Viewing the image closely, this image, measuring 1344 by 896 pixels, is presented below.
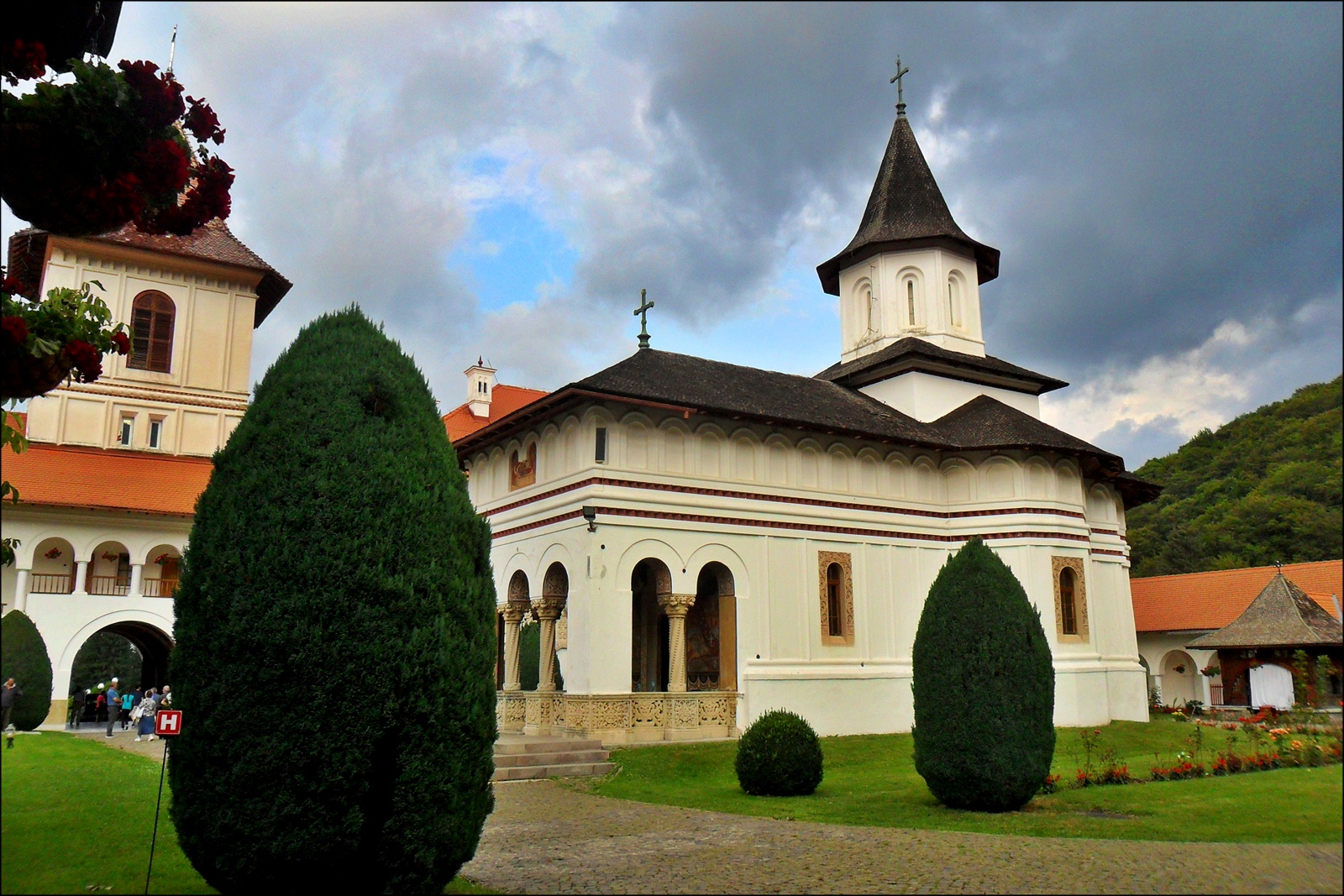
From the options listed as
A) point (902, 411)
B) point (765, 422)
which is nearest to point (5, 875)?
point (765, 422)

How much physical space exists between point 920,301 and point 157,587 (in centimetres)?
2414

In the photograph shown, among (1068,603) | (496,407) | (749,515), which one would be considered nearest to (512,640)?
(749,515)

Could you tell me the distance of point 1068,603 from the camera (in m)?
23.8

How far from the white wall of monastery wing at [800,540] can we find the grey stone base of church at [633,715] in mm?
390

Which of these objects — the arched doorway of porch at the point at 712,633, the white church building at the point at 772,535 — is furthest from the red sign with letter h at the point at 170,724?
the arched doorway of porch at the point at 712,633

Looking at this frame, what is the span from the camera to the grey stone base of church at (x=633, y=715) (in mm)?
18516

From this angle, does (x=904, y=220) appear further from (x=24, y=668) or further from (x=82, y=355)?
(x=24, y=668)

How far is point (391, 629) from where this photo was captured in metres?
6.32

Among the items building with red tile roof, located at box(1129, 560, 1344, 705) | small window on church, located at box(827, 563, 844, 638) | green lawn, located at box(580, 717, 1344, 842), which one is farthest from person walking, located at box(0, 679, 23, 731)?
building with red tile roof, located at box(1129, 560, 1344, 705)

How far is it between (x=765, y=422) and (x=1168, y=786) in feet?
36.6

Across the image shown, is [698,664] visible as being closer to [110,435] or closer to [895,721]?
[895,721]

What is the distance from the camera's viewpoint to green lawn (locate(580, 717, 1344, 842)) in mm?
5398

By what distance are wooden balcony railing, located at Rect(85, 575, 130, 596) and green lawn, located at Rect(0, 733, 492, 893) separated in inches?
693

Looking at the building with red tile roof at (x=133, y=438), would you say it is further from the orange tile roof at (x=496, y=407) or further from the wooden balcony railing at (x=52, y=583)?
the orange tile roof at (x=496, y=407)
